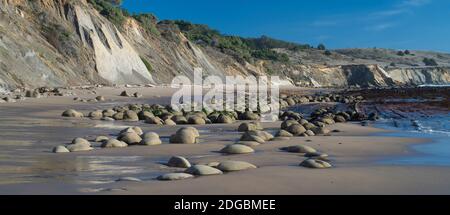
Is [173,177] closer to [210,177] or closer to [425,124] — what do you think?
[210,177]

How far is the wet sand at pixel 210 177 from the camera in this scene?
14.5 ft

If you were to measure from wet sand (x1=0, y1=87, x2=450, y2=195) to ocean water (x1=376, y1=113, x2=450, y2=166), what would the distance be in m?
0.25

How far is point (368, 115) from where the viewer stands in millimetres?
14867

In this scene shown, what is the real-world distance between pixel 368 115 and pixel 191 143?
8275 millimetres

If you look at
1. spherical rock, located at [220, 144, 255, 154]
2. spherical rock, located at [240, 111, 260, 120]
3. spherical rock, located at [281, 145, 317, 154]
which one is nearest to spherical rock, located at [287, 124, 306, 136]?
spherical rock, located at [281, 145, 317, 154]

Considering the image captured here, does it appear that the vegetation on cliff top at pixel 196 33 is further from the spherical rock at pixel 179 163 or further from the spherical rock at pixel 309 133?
the spherical rock at pixel 179 163

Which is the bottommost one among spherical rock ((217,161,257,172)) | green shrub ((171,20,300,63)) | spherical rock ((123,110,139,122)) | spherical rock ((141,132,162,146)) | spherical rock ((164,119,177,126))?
spherical rock ((217,161,257,172))

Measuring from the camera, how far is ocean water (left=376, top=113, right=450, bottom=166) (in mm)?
6406

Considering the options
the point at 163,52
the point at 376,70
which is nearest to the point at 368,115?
the point at 163,52

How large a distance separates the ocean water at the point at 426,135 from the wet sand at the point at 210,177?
253mm

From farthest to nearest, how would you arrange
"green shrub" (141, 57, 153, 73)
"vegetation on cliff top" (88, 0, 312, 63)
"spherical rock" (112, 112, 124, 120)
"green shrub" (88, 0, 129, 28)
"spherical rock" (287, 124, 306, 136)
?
"vegetation on cliff top" (88, 0, 312, 63)
"green shrub" (88, 0, 129, 28)
"green shrub" (141, 57, 153, 73)
"spherical rock" (112, 112, 124, 120)
"spherical rock" (287, 124, 306, 136)

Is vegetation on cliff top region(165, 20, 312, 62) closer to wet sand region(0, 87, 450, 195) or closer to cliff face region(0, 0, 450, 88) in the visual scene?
cliff face region(0, 0, 450, 88)
